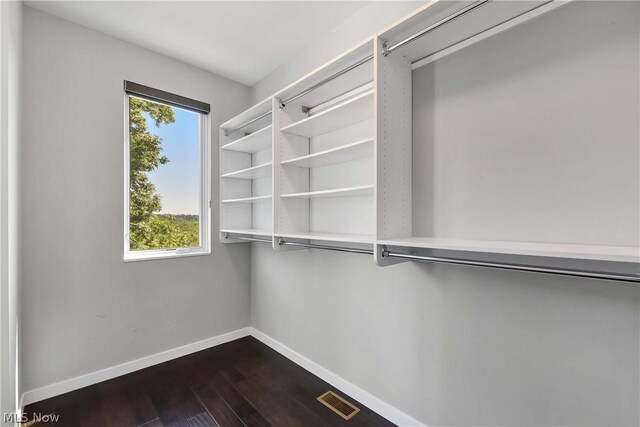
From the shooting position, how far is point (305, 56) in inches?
96.5

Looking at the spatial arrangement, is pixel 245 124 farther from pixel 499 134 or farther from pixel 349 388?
pixel 349 388

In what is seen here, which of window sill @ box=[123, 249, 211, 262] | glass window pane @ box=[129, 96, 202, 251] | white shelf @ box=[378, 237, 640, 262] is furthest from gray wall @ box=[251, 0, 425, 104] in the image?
window sill @ box=[123, 249, 211, 262]

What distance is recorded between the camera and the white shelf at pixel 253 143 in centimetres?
240

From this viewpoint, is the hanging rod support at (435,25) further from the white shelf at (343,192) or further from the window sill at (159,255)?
the window sill at (159,255)

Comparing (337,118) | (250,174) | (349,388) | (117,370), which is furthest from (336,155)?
(117,370)

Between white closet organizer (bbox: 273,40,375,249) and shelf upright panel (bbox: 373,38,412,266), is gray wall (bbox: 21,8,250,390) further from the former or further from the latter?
shelf upright panel (bbox: 373,38,412,266)

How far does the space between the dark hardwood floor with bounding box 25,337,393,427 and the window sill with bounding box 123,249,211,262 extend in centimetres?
91

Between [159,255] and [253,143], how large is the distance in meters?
1.29

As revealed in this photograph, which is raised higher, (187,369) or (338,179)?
(338,179)

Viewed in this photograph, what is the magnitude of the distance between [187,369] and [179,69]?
261 centimetres

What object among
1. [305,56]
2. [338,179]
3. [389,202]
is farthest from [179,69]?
[389,202]

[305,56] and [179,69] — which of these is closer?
[305,56]

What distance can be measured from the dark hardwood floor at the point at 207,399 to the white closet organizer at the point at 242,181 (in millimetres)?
1152

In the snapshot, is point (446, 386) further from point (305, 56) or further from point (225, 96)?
point (225, 96)
